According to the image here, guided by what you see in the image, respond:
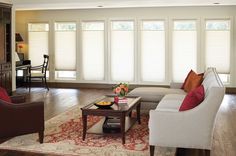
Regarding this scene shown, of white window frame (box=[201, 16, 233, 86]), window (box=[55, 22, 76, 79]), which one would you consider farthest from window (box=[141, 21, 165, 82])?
window (box=[55, 22, 76, 79])

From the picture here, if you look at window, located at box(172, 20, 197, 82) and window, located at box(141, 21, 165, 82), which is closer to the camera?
window, located at box(172, 20, 197, 82)

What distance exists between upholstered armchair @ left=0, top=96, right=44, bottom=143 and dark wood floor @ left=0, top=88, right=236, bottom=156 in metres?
0.30

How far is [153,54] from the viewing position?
10172mm

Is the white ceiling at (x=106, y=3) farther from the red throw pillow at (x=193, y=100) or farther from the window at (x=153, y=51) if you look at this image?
the red throw pillow at (x=193, y=100)

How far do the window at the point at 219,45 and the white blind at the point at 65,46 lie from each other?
4302mm

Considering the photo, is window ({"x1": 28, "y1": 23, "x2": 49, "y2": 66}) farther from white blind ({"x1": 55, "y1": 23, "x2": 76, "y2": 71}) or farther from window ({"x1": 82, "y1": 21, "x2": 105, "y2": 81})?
window ({"x1": 82, "y1": 21, "x2": 105, "y2": 81})

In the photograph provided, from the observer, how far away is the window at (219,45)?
964 centimetres

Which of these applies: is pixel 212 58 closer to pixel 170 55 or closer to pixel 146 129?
pixel 170 55

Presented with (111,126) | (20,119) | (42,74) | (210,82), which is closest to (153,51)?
(42,74)

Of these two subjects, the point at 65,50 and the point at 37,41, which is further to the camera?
the point at 37,41

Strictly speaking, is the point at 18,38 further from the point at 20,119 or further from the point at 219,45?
the point at 20,119

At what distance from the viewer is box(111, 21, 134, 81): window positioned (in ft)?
33.9

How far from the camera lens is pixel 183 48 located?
9938mm

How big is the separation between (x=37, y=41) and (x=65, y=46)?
1.01 m
